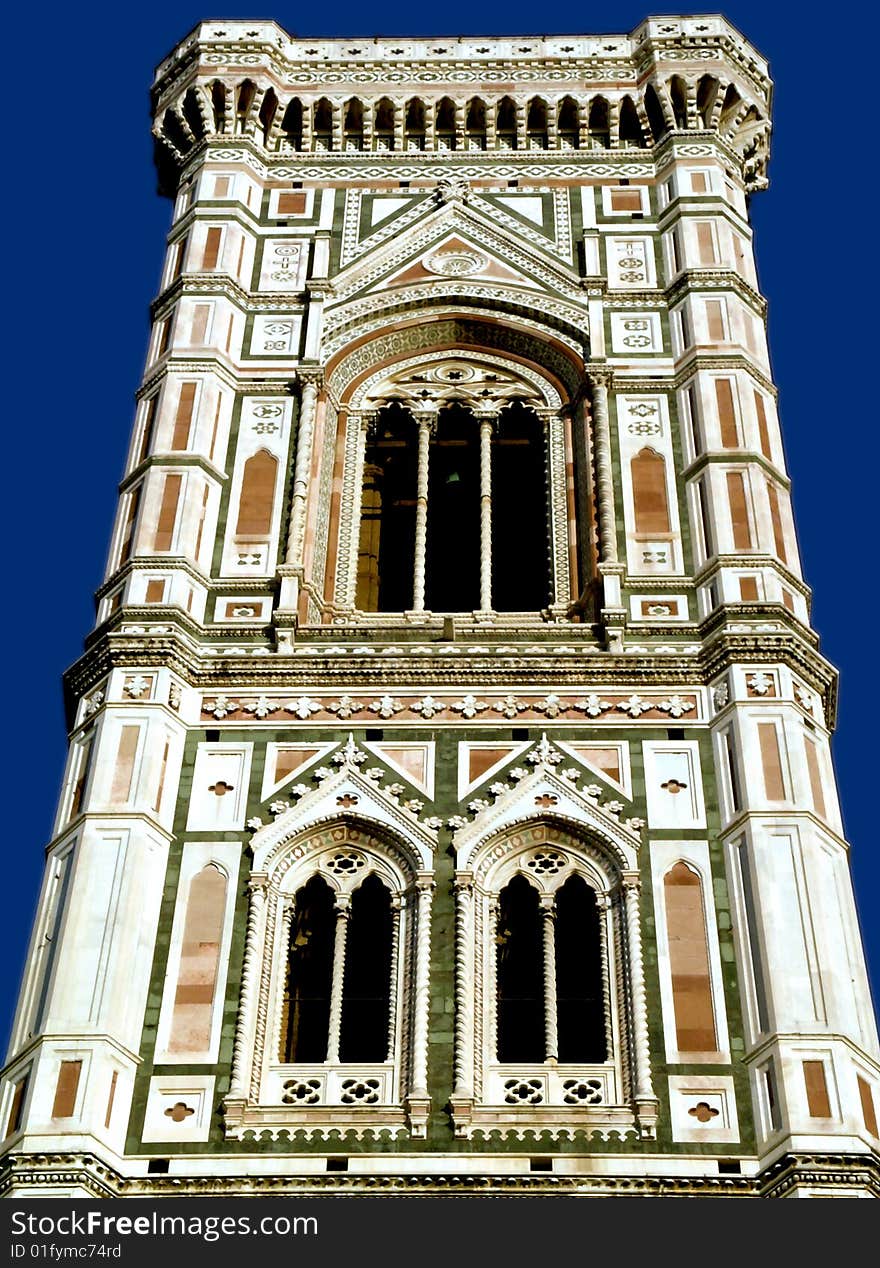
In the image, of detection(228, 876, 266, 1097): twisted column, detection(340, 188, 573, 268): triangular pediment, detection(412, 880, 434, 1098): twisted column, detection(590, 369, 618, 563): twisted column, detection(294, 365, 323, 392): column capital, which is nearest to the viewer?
detection(412, 880, 434, 1098): twisted column

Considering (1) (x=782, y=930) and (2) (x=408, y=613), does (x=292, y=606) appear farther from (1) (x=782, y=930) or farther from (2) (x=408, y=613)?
(1) (x=782, y=930)

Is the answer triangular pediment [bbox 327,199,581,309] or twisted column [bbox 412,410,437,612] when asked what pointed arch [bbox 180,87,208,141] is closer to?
triangular pediment [bbox 327,199,581,309]

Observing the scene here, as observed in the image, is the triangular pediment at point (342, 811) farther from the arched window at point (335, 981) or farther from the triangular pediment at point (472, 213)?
the triangular pediment at point (472, 213)

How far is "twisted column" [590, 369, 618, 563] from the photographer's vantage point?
Result: 2055 cm

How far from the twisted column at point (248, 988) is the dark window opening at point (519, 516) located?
4.35 metres

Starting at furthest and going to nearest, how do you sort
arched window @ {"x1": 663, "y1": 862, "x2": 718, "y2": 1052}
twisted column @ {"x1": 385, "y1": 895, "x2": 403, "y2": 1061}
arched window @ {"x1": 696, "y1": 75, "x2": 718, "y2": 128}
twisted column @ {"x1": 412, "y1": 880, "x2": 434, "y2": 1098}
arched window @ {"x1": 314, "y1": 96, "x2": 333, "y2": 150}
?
arched window @ {"x1": 314, "y1": 96, "x2": 333, "y2": 150} < arched window @ {"x1": 696, "y1": 75, "x2": 718, "y2": 128} < twisted column @ {"x1": 385, "y1": 895, "x2": 403, "y2": 1061} < arched window @ {"x1": 663, "y1": 862, "x2": 718, "y2": 1052} < twisted column @ {"x1": 412, "y1": 880, "x2": 434, "y2": 1098}

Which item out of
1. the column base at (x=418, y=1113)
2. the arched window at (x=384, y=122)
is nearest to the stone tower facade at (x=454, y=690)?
the column base at (x=418, y=1113)

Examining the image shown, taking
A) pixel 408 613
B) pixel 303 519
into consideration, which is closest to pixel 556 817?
pixel 408 613

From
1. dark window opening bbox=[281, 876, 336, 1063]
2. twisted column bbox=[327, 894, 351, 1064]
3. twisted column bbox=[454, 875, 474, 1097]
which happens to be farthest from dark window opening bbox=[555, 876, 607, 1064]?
dark window opening bbox=[281, 876, 336, 1063]

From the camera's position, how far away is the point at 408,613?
2022 centimetres

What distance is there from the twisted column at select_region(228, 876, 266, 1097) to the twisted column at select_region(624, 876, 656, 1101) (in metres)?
2.31

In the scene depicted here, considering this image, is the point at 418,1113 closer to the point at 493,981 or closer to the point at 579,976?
the point at 493,981

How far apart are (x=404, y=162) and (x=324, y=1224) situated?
14.7m

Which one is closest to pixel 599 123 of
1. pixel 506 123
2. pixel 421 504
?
pixel 506 123
